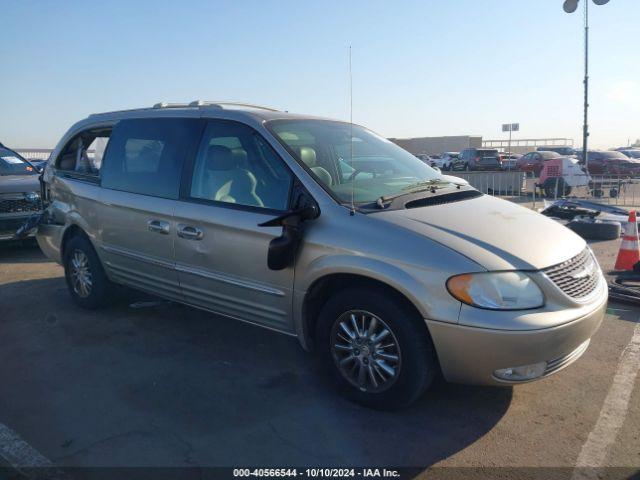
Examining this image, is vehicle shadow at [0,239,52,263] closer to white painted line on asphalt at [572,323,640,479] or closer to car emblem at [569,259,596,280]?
car emblem at [569,259,596,280]

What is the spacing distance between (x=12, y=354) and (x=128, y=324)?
0.99 metres

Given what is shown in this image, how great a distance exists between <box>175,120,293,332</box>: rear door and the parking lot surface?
49 centimetres

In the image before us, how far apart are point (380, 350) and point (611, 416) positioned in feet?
4.86

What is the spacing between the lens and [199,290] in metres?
4.39

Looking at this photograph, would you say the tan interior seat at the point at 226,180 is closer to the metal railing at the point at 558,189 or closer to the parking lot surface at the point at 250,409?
the parking lot surface at the point at 250,409

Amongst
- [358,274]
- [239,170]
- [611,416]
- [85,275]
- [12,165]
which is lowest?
[611,416]

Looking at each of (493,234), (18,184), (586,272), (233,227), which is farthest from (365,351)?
→ (18,184)

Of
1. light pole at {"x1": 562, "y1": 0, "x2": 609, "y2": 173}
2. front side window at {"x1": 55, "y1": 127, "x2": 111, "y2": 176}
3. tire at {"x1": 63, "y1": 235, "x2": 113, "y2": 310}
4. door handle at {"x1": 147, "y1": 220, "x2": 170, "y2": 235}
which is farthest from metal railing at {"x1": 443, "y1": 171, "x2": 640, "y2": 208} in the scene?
door handle at {"x1": 147, "y1": 220, "x2": 170, "y2": 235}

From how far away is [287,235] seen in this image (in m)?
3.67

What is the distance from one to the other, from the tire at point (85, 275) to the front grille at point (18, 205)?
3.25 metres

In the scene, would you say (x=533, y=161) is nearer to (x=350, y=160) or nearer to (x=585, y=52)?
(x=585, y=52)

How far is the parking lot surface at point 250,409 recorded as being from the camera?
311 cm

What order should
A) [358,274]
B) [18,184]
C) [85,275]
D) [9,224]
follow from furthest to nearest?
[18,184] < [9,224] < [85,275] < [358,274]

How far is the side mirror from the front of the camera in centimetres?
362
